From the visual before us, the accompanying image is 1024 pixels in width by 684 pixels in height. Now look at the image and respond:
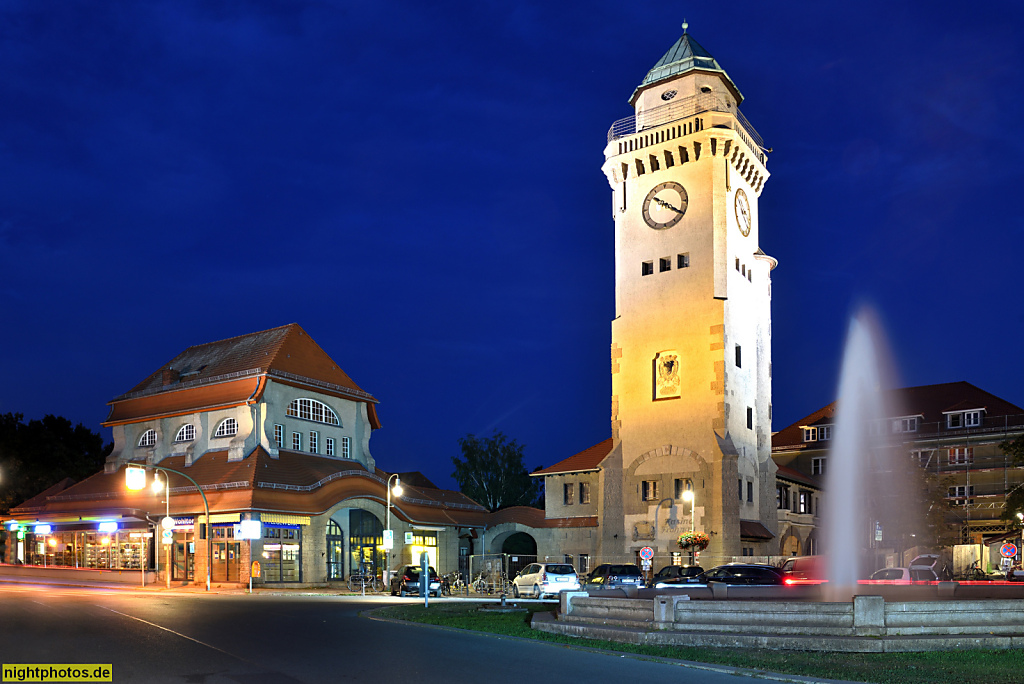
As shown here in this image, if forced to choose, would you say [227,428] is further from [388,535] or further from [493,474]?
[493,474]

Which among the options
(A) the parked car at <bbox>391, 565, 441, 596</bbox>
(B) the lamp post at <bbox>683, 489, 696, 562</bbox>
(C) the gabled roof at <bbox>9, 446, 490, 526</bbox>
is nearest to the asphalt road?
(A) the parked car at <bbox>391, 565, 441, 596</bbox>

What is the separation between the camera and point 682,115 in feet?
201

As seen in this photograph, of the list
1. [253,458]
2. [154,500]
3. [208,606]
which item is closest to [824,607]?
[208,606]

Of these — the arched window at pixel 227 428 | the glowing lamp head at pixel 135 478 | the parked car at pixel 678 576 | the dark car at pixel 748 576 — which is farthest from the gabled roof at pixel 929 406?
the glowing lamp head at pixel 135 478

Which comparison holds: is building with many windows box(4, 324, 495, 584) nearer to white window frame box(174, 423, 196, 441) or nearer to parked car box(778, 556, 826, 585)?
white window frame box(174, 423, 196, 441)

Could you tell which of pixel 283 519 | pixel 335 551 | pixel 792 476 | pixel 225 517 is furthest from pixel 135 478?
pixel 792 476

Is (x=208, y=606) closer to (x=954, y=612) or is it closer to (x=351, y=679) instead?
(x=351, y=679)

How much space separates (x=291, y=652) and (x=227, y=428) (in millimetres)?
44095

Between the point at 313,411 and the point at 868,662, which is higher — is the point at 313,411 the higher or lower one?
the higher one

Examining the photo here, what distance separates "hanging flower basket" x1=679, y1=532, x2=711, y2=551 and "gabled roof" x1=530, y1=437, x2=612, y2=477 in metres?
9.78

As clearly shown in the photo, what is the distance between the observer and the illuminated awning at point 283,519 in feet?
169

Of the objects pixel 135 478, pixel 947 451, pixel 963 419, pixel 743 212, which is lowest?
pixel 947 451

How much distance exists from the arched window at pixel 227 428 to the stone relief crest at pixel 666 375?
27.2 m

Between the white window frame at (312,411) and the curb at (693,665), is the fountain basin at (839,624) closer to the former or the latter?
the curb at (693,665)
